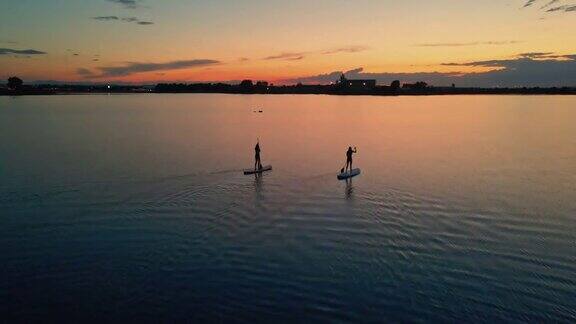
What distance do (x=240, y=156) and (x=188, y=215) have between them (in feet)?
70.8

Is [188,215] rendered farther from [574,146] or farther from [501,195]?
[574,146]

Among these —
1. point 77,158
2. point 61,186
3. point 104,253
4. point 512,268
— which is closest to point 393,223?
point 512,268

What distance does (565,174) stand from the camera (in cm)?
3538

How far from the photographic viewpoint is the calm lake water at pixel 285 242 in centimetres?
1412

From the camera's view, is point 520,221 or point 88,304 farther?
point 520,221

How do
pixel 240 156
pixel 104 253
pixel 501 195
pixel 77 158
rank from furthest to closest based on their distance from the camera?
pixel 240 156, pixel 77 158, pixel 501 195, pixel 104 253

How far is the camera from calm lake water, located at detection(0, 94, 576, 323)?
46.3 feet

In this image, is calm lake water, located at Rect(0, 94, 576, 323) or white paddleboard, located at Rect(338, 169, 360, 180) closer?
calm lake water, located at Rect(0, 94, 576, 323)

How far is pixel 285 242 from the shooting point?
19391 millimetres

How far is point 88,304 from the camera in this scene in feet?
45.8

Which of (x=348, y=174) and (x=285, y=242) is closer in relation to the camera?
(x=285, y=242)

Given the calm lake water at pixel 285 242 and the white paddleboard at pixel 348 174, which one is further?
the white paddleboard at pixel 348 174

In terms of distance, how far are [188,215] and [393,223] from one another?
10515mm

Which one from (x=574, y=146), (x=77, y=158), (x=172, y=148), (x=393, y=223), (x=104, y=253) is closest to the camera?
(x=104, y=253)
